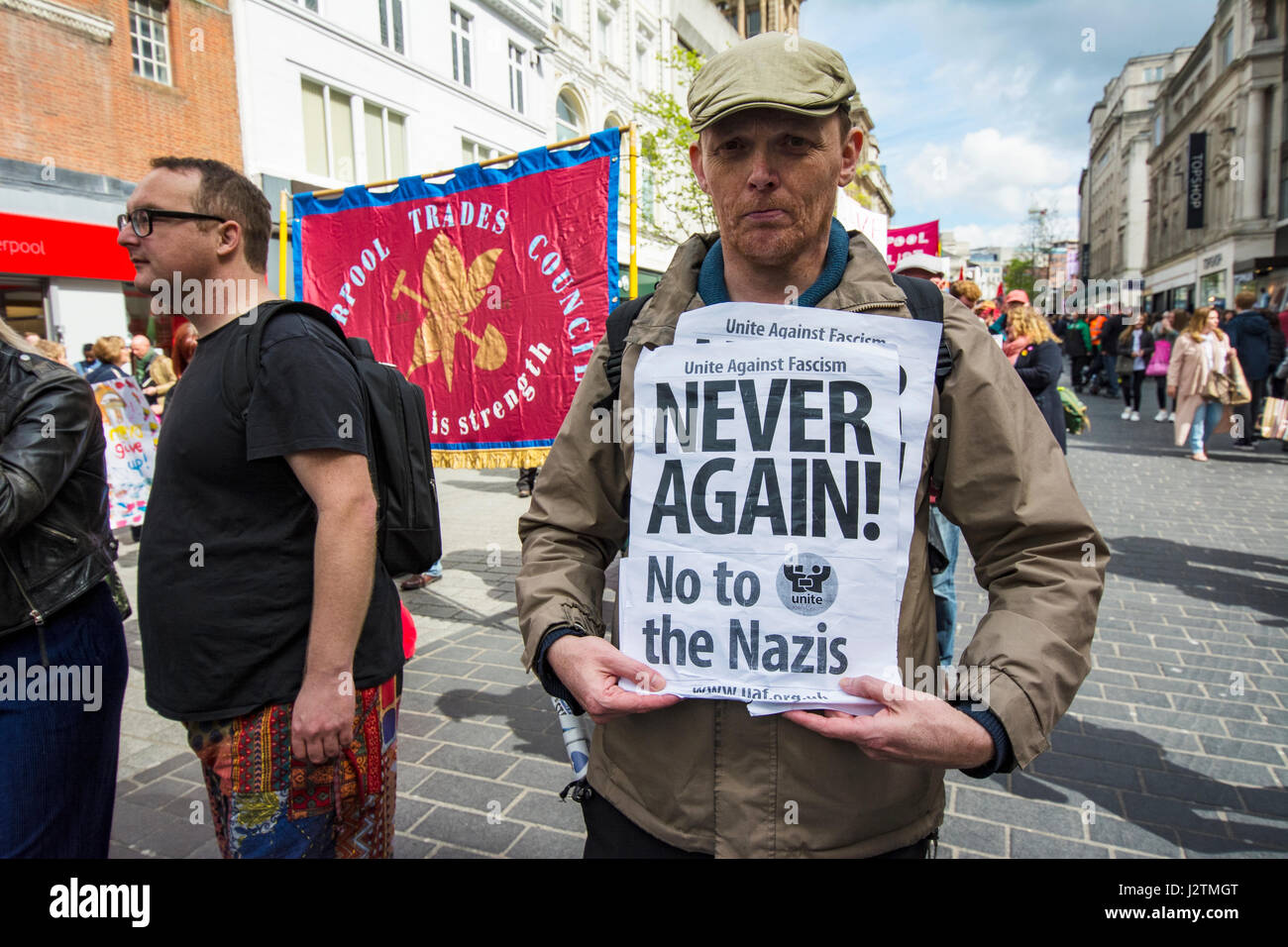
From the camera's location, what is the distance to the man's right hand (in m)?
1.36

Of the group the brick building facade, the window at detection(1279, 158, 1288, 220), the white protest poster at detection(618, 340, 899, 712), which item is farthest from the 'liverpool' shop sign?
the white protest poster at detection(618, 340, 899, 712)

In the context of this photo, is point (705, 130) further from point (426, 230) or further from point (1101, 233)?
point (1101, 233)

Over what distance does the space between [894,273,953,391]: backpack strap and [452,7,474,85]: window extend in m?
24.6

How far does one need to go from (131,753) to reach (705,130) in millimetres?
4164

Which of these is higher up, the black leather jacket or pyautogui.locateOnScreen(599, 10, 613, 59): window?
pyautogui.locateOnScreen(599, 10, 613, 59): window

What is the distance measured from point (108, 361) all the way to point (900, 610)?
10.3 metres

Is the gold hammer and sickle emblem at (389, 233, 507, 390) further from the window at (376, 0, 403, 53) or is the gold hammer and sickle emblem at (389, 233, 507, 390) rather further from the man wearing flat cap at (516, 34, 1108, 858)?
the window at (376, 0, 403, 53)

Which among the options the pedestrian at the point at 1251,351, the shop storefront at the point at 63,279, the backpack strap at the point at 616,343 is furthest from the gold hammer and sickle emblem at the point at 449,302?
the pedestrian at the point at 1251,351

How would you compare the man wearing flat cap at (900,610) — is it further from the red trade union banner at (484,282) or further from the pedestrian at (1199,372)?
the pedestrian at (1199,372)

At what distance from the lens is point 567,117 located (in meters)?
29.4

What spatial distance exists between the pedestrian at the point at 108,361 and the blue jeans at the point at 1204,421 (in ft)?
46.6

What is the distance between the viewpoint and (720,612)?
1.41m

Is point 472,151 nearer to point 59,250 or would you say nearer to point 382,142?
point 382,142
